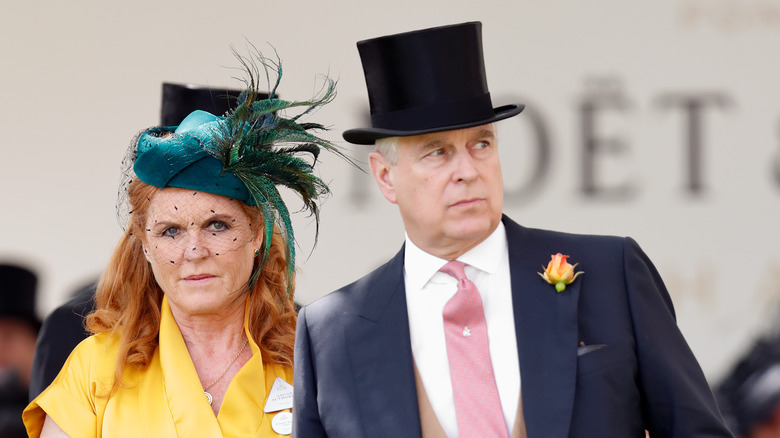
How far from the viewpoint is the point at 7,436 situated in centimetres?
495

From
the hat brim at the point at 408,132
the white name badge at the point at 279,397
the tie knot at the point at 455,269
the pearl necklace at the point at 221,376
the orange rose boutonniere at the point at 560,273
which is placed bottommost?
the white name badge at the point at 279,397

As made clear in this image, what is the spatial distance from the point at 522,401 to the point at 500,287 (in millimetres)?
287

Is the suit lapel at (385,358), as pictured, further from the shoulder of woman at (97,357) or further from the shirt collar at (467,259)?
the shoulder of woman at (97,357)

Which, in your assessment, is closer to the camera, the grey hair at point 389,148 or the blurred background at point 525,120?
the grey hair at point 389,148

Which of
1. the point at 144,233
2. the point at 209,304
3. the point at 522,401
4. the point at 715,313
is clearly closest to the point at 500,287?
the point at 522,401

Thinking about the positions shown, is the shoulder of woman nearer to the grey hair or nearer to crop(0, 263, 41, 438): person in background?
the grey hair

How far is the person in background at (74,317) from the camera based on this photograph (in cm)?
361

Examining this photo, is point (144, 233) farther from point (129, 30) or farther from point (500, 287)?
point (129, 30)

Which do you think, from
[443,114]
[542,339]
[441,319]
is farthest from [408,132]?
[542,339]

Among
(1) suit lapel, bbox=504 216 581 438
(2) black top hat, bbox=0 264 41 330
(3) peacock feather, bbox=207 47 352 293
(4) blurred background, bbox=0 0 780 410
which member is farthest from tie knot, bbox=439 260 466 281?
(2) black top hat, bbox=0 264 41 330

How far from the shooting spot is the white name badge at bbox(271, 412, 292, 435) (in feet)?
10.0

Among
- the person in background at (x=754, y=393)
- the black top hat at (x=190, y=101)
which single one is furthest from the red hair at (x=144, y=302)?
the person in background at (x=754, y=393)

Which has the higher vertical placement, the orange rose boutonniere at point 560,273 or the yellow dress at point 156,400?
the orange rose boutonniere at point 560,273

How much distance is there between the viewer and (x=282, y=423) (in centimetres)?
308
